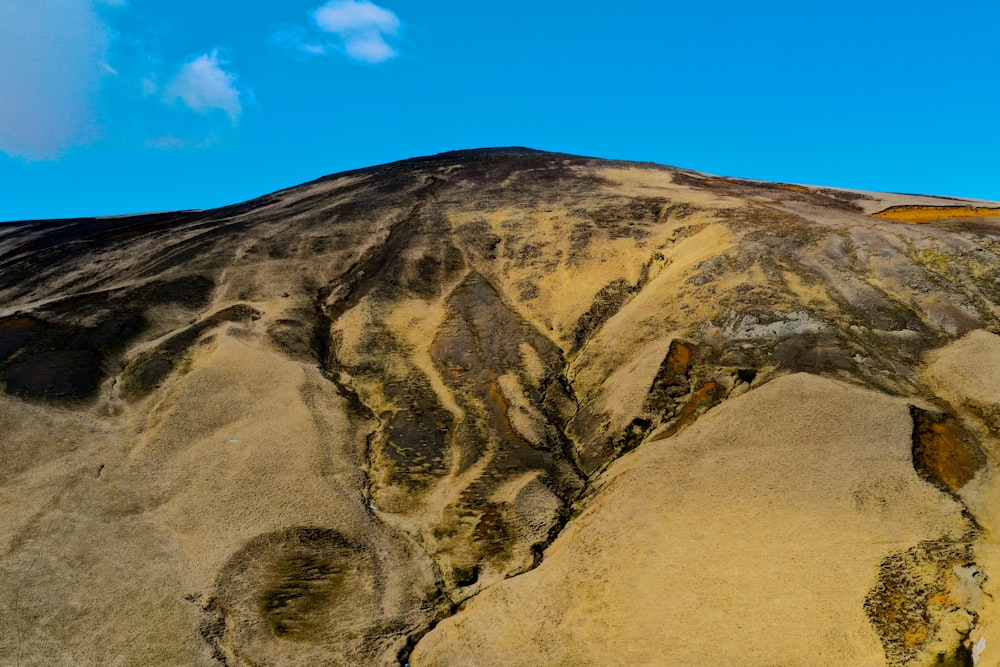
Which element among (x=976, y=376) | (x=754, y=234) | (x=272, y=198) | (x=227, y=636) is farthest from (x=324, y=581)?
(x=272, y=198)

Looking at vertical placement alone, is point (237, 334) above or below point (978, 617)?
above

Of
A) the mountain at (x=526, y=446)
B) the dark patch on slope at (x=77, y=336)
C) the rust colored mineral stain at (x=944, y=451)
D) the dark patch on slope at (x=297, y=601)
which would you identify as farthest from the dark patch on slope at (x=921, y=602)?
the dark patch on slope at (x=77, y=336)

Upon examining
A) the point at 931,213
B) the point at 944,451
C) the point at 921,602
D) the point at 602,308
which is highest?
the point at 931,213

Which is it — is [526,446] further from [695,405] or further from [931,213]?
[931,213]

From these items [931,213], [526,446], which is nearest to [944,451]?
[526,446]

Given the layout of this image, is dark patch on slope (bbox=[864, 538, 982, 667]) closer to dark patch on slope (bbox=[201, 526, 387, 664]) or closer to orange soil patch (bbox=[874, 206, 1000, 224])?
dark patch on slope (bbox=[201, 526, 387, 664])

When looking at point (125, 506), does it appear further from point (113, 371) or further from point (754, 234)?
point (754, 234)

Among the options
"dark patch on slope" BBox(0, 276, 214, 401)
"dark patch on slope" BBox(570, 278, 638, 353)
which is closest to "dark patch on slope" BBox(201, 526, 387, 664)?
"dark patch on slope" BBox(0, 276, 214, 401)
